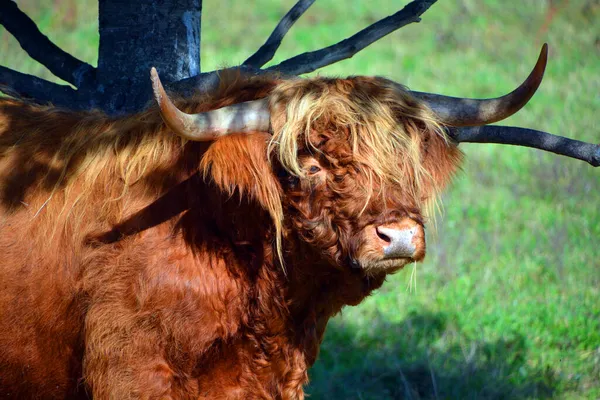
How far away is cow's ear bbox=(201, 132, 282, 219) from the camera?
3.16 m

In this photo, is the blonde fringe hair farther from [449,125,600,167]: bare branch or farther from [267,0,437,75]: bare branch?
[267,0,437,75]: bare branch

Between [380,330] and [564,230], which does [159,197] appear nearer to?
[380,330]

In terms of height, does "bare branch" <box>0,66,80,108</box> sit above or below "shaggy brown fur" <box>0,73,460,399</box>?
above

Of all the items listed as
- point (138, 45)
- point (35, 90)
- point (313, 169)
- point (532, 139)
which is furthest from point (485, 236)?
point (313, 169)

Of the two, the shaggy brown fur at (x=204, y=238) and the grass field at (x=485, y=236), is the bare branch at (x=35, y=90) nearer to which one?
the shaggy brown fur at (x=204, y=238)

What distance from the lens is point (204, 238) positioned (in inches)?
130

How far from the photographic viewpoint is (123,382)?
321cm

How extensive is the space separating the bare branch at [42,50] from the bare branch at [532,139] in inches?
80.9

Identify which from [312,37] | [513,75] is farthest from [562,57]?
[312,37]

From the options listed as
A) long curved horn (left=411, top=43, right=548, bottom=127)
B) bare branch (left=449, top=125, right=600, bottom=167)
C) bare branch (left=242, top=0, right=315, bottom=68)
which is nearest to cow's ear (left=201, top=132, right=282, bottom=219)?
long curved horn (left=411, top=43, right=548, bottom=127)

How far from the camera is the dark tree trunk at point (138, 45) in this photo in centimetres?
425

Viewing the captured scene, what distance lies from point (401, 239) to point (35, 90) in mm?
2470

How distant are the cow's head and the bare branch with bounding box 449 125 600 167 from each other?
0.22 meters

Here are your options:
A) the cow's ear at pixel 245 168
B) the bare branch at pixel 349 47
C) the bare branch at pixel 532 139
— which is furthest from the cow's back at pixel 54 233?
the bare branch at pixel 532 139
